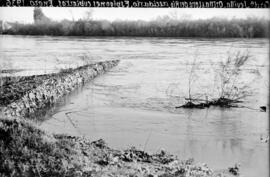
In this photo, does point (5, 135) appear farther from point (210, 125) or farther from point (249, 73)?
point (249, 73)

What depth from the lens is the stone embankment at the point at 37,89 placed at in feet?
11.1

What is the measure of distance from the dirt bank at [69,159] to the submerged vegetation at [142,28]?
1130 mm

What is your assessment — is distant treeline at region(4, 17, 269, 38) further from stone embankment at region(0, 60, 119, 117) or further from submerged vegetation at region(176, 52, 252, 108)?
stone embankment at region(0, 60, 119, 117)

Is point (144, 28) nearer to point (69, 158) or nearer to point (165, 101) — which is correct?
point (165, 101)

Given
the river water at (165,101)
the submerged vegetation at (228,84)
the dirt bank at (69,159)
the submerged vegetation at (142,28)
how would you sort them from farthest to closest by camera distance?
the submerged vegetation at (228,84) < the submerged vegetation at (142,28) < the river water at (165,101) < the dirt bank at (69,159)

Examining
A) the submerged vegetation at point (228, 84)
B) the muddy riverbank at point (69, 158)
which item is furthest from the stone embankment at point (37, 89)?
the submerged vegetation at point (228, 84)

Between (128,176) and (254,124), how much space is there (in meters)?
1.60

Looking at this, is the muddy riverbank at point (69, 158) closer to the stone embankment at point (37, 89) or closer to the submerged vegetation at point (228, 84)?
the stone embankment at point (37, 89)

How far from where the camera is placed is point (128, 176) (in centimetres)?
253

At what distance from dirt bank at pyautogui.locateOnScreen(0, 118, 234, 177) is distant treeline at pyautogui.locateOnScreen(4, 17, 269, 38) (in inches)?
44.7

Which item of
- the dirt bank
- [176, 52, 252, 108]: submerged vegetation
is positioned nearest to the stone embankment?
the dirt bank

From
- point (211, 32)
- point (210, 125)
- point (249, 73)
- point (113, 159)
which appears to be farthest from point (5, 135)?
point (249, 73)

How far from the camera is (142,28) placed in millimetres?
3465

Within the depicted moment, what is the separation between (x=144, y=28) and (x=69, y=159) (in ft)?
5.20
